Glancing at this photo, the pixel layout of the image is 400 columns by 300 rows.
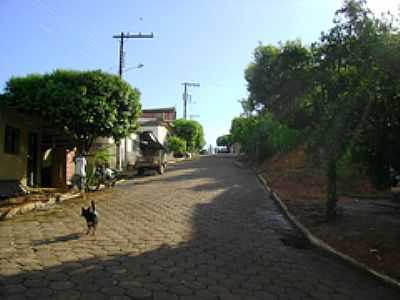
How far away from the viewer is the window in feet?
48.1

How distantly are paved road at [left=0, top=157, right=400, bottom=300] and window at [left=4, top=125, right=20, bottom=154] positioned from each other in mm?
4440

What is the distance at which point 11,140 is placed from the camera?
1514 cm

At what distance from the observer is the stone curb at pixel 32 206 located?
10.3 meters

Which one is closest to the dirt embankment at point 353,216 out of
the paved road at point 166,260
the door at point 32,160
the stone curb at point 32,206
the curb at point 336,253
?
the curb at point 336,253

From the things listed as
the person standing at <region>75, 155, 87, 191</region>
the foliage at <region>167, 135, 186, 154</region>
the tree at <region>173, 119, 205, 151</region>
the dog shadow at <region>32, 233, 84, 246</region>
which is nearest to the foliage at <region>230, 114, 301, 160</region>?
the foliage at <region>167, 135, 186, 154</region>

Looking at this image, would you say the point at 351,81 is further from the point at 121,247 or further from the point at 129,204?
the point at 129,204

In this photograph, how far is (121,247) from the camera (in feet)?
25.2

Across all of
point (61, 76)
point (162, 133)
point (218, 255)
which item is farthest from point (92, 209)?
point (162, 133)

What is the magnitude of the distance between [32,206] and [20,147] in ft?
16.6

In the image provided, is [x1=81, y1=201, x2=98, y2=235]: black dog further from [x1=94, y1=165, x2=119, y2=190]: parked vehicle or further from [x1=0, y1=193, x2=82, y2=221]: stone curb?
[x1=94, y1=165, x2=119, y2=190]: parked vehicle

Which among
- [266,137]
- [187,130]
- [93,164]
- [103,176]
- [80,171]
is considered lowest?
[103,176]

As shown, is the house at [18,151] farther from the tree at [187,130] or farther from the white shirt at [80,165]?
the tree at [187,130]

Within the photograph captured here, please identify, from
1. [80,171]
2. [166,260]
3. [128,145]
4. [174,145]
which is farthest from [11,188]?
[174,145]

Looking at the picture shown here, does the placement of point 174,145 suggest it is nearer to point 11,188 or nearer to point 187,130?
point 187,130
